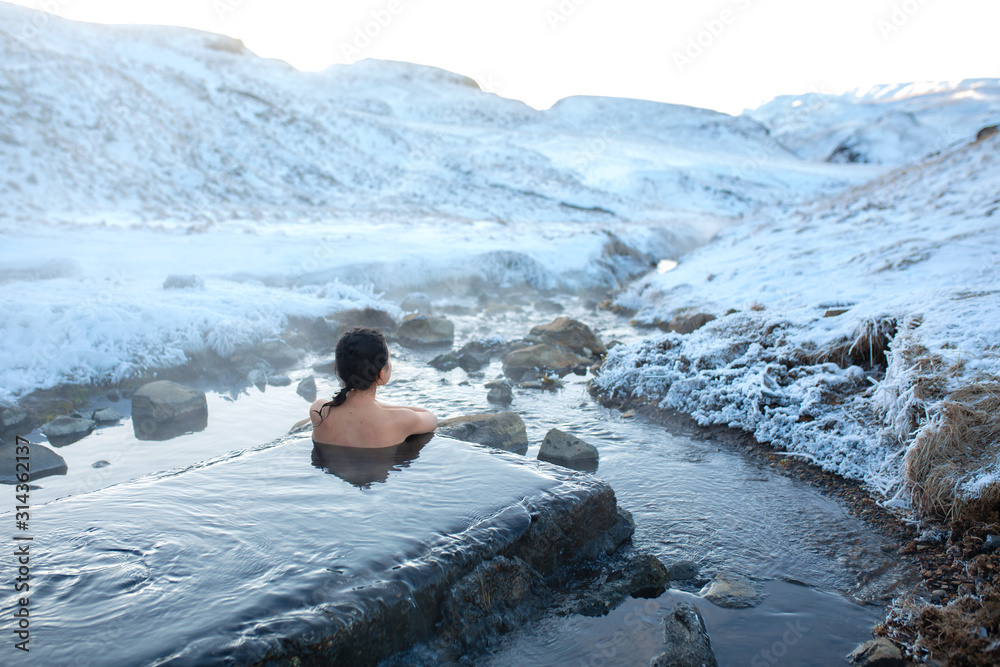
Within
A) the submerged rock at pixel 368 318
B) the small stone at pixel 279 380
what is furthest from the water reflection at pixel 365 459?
the submerged rock at pixel 368 318

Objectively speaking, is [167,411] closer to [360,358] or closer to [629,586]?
[360,358]

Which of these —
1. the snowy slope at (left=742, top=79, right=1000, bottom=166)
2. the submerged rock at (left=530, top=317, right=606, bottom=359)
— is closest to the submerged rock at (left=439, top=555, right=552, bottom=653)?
the submerged rock at (left=530, top=317, right=606, bottom=359)

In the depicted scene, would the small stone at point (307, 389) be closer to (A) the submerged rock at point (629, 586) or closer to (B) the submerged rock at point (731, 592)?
(A) the submerged rock at point (629, 586)

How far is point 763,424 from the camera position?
17.0 ft

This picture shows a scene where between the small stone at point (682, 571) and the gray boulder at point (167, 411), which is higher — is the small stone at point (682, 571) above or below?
below

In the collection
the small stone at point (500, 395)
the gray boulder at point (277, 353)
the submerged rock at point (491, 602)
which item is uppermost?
the gray boulder at point (277, 353)

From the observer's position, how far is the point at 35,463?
4547 mm

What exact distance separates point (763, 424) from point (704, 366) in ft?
3.99

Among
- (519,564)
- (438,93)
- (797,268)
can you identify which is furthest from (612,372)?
(438,93)

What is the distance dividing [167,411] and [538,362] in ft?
13.6

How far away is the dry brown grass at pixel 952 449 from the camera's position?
3.57 metres

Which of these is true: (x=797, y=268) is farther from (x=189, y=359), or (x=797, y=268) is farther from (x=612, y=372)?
(x=189, y=359)

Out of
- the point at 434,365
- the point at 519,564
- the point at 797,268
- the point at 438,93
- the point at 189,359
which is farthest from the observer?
the point at 438,93

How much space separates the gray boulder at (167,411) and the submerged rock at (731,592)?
463cm
